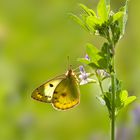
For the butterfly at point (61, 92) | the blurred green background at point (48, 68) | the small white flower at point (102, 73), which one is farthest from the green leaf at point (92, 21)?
the blurred green background at point (48, 68)

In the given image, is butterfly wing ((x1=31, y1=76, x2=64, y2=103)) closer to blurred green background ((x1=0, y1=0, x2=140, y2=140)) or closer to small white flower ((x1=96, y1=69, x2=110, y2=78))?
small white flower ((x1=96, y1=69, x2=110, y2=78))

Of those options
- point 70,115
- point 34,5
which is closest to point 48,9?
point 34,5

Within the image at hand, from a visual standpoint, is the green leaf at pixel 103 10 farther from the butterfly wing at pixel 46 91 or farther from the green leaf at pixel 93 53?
the butterfly wing at pixel 46 91

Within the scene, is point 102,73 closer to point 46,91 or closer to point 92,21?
point 92,21

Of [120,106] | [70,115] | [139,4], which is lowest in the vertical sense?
[120,106]

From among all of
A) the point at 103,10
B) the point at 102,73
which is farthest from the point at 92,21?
the point at 102,73

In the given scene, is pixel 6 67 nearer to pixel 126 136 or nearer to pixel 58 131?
pixel 58 131
